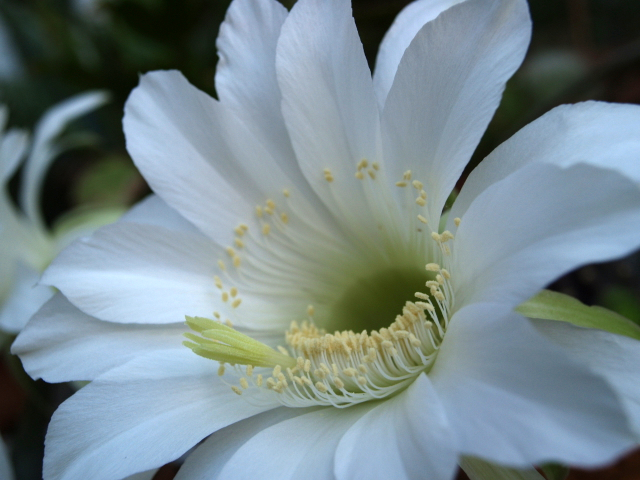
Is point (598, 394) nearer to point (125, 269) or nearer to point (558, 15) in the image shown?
point (125, 269)

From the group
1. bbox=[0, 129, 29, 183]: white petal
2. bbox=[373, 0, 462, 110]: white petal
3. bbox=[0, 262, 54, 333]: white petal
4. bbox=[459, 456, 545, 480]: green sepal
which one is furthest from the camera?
bbox=[0, 129, 29, 183]: white petal

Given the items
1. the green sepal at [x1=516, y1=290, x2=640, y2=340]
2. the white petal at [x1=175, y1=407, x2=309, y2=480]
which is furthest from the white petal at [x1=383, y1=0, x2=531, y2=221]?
the white petal at [x1=175, y1=407, x2=309, y2=480]

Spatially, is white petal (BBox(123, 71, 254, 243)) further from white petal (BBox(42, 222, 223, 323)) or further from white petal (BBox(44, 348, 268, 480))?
white petal (BBox(44, 348, 268, 480))

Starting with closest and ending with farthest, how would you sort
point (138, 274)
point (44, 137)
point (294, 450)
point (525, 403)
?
point (525, 403) < point (294, 450) < point (138, 274) < point (44, 137)

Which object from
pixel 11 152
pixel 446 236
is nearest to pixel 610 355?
pixel 446 236

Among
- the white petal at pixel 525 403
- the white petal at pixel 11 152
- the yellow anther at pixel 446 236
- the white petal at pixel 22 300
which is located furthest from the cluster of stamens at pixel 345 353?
the white petal at pixel 11 152

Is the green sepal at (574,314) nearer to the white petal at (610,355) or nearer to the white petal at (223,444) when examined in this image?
the white petal at (610,355)

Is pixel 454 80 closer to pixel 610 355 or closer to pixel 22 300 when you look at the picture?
pixel 610 355
